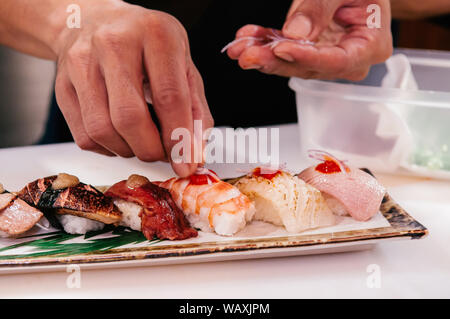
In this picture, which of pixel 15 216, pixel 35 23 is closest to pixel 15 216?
pixel 15 216

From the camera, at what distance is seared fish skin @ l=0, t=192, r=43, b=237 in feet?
4.24

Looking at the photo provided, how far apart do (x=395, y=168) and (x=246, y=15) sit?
1.11 m

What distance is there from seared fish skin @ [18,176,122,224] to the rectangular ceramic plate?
2.4 inches

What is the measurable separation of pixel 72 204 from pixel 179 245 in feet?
1.08

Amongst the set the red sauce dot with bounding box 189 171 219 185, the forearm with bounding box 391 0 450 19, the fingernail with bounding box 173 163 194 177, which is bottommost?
the red sauce dot with bounding box 189 171 219 185

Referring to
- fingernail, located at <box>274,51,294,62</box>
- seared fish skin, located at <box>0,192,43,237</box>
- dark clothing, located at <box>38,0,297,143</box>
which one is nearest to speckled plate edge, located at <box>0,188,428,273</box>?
seared fish skin, located at <box>0,192,43,237</box>

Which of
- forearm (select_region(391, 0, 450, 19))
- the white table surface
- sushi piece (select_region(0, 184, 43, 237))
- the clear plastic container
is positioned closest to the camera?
the white table surface

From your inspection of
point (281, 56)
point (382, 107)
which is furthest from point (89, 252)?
point (382, 107)

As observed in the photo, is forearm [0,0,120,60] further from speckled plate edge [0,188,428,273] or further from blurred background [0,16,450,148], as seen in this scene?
speckled plate edge [0,188,428,273]

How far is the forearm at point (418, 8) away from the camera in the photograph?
2576 mm

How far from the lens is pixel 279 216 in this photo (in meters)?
1.42

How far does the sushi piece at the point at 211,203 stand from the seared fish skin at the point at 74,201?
0.70 ft

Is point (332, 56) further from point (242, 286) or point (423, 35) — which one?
point (423, 35)

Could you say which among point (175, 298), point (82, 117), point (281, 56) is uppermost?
point (281, 56)
